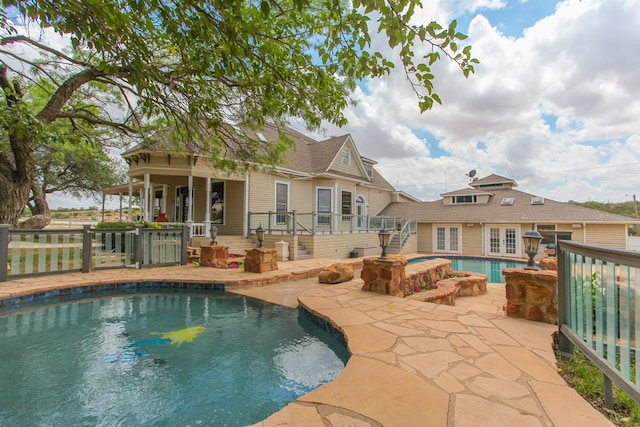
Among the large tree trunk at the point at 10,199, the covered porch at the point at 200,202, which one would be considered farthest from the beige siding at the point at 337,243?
the large tree trunk at the point at 10,199

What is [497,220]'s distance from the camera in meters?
17.1

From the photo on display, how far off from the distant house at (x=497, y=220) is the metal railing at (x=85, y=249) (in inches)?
605

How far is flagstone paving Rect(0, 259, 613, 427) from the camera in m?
1.87

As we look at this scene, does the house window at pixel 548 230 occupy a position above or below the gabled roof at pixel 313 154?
below

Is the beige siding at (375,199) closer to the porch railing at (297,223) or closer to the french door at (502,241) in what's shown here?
the porch railing at (297,223)

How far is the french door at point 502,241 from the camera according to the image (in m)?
16.9

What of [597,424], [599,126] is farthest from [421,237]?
[597,424]

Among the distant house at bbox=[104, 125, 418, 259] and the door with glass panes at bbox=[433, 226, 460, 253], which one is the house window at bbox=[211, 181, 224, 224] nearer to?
the distant house at bbox=[104, 125, 418, 259]

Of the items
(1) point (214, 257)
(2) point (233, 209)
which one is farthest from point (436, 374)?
(2) point (233, 209)

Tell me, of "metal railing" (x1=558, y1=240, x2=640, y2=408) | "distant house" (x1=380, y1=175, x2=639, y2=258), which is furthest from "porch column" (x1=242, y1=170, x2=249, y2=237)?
"distant house" (x1=380, y1=175, x2=639, y2=258)

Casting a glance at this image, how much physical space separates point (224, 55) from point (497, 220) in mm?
18301

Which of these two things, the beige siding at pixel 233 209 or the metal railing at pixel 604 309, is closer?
the metal railing at pixel 604 309

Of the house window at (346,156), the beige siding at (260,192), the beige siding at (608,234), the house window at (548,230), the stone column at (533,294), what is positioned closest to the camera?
the stone column at (533,294)

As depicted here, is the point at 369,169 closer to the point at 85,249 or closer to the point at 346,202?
the point at 346,202
